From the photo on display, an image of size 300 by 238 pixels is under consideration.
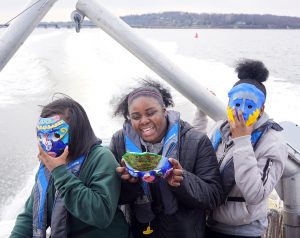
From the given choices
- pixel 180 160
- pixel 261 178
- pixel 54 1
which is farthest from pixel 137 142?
pixel 54 1

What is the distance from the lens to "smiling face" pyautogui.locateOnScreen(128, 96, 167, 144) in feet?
5.84

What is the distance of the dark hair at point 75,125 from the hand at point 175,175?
363 millimetres

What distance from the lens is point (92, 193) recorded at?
61.1 inches

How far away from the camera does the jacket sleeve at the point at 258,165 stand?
5.56 feet

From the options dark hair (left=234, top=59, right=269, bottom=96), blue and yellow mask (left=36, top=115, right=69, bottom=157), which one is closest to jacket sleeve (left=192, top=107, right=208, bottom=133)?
dark hair (left=234, top=59, right=269, bottom=96)

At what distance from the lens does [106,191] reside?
1578mm

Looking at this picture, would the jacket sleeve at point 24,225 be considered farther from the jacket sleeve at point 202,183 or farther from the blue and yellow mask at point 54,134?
the jacket sleeve at point 202,183

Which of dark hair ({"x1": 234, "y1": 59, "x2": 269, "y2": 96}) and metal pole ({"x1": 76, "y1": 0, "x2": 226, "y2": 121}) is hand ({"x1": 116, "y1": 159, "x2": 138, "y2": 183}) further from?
metal pole ({"x1": 76, "y1": 0, "x2": 226, "y2": 121})

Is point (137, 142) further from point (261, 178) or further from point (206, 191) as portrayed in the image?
point (261, 178)

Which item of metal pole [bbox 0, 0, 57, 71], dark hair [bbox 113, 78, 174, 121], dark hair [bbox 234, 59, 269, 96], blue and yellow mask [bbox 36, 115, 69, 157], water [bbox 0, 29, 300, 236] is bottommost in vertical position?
water [bbox 0, 29, 300, 236]

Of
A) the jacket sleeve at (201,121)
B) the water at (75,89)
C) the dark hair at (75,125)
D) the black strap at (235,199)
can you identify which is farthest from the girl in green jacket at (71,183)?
the water at (75,89)

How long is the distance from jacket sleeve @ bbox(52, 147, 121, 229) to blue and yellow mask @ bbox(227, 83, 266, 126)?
23.9 inches

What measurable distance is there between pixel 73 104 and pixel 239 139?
2.38ft

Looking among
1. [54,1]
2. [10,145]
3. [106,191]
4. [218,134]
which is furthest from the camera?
[10,145]
